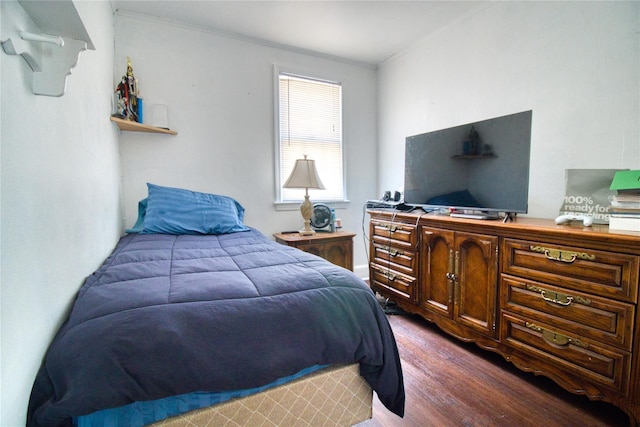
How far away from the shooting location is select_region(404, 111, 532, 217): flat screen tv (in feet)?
5.96

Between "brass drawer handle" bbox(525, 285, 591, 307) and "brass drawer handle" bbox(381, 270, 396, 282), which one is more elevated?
"brass drawer handle" bbox(525, 285, 591, 307)

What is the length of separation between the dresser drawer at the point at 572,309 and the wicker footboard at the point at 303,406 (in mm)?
1011

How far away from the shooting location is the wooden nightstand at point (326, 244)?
2654 mm

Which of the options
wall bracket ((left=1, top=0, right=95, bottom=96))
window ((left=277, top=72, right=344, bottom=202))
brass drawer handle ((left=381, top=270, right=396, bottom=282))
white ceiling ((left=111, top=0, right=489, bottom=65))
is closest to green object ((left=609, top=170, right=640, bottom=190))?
brass drawer handle ((left=381, top=270, right=396, bottom=282))

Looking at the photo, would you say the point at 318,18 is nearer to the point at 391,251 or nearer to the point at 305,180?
the point at 305,180

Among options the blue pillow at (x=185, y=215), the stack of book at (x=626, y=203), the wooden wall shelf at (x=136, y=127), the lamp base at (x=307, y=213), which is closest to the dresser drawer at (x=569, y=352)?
the stack of book at (x=626, y=203)

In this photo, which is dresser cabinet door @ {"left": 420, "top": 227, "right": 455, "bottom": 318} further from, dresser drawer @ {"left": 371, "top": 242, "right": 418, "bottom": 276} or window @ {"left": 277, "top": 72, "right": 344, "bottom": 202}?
window @ {"left": 277, "top": 72, "right": 344, "bottom": 202}

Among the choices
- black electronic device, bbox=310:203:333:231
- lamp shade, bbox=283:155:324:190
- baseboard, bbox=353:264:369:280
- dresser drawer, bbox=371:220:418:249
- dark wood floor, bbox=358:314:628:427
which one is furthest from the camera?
baseboard, bbox=353:264:369:280

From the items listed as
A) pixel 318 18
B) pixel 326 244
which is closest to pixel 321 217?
pixel 326 244

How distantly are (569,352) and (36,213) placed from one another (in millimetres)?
2109

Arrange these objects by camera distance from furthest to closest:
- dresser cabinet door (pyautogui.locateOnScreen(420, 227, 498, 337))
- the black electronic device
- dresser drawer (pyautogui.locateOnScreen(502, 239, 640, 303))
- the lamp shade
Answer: the black electronic device < the lamp shade < dresser cabinet door (pyautogui.locateOnScreen(420, 227, 498, 337)) < dresser drawer (pyautogui.locateOnScreen(502, 239, 640, 303))

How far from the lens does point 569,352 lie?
1430 millimetres

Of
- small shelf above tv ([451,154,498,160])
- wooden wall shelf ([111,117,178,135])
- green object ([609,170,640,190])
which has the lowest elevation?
green object ([609,170,640,190])

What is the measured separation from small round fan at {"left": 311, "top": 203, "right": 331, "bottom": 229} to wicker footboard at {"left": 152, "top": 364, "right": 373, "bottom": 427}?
6.35 ft
